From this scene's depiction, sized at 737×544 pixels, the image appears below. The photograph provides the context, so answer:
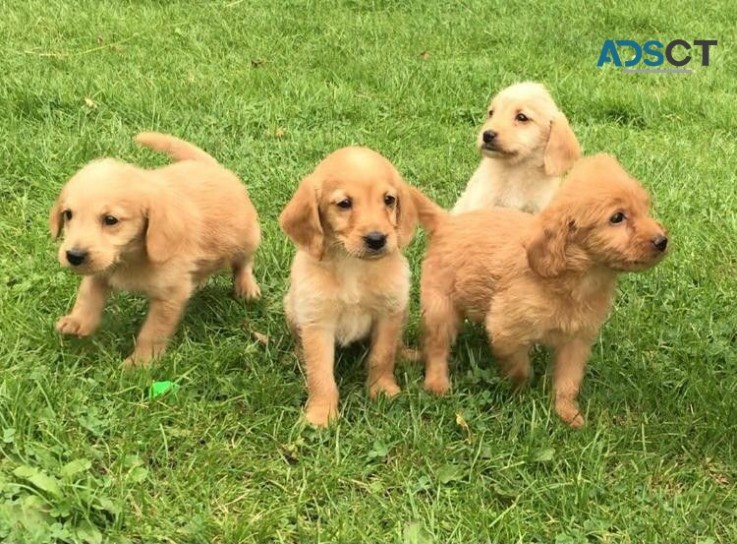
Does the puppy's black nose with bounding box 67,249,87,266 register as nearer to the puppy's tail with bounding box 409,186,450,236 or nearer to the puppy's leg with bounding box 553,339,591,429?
the puppy's tail with bounding box 409,186,450,236

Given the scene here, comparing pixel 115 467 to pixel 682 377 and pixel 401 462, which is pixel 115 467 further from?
pixel 682 377

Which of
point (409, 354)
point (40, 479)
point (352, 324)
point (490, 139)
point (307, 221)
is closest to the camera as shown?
point (40, 479)

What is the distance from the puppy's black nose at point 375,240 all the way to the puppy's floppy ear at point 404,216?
238 mm

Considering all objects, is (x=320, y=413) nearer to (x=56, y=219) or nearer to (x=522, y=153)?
(x=56, y=219)

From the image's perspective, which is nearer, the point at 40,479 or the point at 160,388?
the point at 40,479

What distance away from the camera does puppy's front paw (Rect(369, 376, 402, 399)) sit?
→ 143 inches

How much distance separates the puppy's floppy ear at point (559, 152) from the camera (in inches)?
204

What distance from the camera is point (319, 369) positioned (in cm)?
356

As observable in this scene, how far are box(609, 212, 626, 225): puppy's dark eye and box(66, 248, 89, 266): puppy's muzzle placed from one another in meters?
2.25

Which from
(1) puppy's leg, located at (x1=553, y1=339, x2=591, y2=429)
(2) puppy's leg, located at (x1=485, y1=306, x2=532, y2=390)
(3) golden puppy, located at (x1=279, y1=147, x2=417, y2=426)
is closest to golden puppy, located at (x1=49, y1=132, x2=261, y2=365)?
(3) golden puppy, located at (x1=279, y1=147, x2=417, y2=426)

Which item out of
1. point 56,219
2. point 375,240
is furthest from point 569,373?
point 56,219

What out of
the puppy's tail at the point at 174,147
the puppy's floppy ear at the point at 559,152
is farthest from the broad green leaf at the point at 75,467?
the puppy's floppy ear at the point at 559,152

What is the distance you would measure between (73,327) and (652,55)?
7.62 metres

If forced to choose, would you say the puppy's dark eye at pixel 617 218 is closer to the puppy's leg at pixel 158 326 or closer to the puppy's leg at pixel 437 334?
the puppy's leg at pixel 437 334
